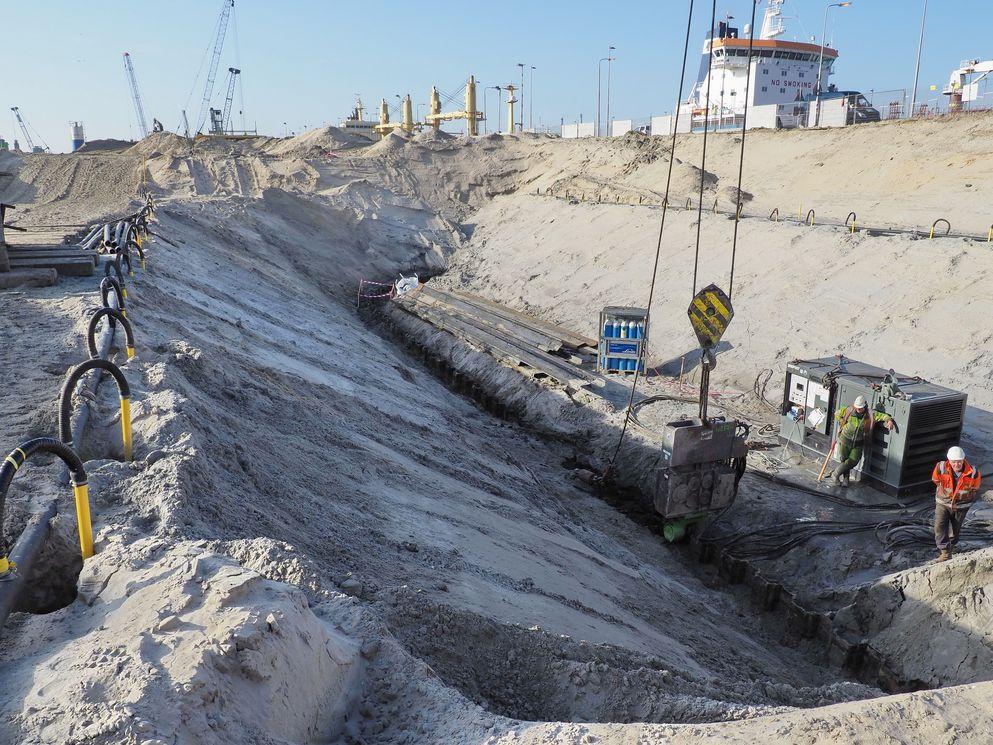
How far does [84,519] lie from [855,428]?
396 inches

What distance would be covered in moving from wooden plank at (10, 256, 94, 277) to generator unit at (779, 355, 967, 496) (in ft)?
42.4

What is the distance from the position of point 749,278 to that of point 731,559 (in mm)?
11511

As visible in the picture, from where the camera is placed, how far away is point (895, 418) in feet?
33.8

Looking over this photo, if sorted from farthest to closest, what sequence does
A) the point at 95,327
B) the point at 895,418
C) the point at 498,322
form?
the point at 498,322
the point at 895,418
the point at 95,327

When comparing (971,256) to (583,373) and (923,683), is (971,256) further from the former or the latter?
(923,683)

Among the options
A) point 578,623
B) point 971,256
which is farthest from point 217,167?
point 578,623

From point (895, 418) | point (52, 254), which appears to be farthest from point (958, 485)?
point (52, 254)

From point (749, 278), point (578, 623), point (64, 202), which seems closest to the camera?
point (578, 623)

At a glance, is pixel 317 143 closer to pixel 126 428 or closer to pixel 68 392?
pixel 126 428

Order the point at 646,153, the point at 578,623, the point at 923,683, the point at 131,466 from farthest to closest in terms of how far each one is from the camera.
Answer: the point at 646,153 → the point at 923,683 → the point at 578,623 → the point at 131,466

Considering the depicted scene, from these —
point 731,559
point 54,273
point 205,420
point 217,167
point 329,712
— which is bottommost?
point 731,559

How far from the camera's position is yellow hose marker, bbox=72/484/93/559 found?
4285 millimetres

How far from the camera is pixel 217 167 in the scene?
39438mm

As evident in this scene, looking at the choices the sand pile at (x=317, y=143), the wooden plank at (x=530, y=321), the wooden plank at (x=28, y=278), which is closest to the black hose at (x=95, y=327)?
the wooden plank at (x=28, y=278)
